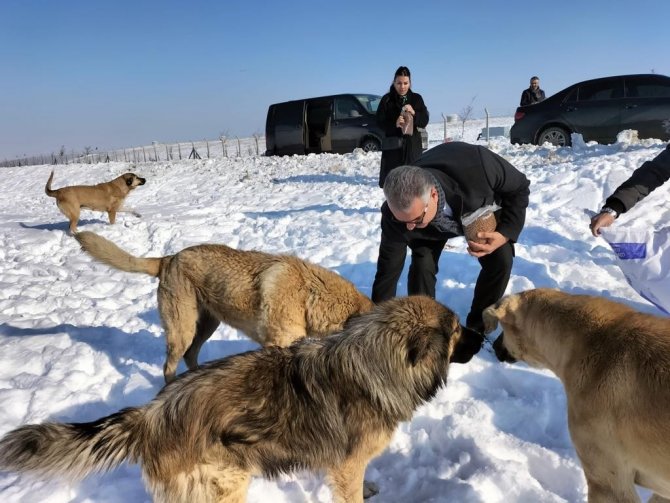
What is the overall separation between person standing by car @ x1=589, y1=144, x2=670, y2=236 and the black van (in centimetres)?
1282

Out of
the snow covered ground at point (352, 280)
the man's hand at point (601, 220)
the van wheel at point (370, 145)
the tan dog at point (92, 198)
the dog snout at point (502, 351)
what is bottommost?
the snow covered ground at point (352, 280)

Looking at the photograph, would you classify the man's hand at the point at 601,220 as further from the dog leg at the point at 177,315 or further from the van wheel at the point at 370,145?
the van wheel at the point at 370,145

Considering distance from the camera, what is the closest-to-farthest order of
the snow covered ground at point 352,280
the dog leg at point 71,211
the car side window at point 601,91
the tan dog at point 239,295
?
the snow covered ground at point 352,280 → the tan dog at point 239,295 → the dog leg at point 71,211 → the car side window at point 601,91

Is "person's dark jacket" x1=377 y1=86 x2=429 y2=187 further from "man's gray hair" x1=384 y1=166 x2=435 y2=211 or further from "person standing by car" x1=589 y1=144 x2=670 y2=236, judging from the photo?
"man's gray hair" x1=384 y1=166 x2=435 y2=211

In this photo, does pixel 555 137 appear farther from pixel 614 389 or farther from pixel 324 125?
pixel 614 389

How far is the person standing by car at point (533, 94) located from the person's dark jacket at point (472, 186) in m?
10.9

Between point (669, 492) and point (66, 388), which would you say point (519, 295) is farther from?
point (66, 388)

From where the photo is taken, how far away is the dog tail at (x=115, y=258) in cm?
422

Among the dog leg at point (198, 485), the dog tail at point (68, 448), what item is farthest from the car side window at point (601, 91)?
the dog tail at point (68, 448)

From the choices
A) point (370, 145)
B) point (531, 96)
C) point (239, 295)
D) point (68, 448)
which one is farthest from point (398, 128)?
point (370, 145)

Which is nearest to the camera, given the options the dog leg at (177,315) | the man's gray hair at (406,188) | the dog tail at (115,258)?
the man's gray hair at (406,188)

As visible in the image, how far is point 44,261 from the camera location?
776 centimetres

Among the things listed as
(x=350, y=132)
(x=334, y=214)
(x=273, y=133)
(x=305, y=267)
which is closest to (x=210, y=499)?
(x=305, y=267)

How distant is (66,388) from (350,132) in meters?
14.0
